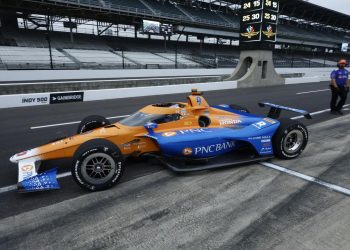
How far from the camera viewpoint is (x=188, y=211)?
3.45m

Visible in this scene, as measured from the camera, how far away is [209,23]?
1715 inches

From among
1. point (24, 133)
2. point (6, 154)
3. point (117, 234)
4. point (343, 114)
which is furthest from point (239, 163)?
point (343, 114)

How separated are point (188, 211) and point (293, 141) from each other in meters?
2.98

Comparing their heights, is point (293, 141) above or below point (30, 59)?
below

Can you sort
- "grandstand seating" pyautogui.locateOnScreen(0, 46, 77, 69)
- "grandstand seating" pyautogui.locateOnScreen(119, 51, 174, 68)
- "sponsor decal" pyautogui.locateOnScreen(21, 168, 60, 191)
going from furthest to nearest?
"grandstand seating" pyautogui.locateOnScreen(119, 51, 174, 68) < "grandstand seating" pyautogui.locateOnScreen(0, 46, 77, 69) < "sponsor decal" pyautogui.locateOnScreen(21, 168, 60, 191)

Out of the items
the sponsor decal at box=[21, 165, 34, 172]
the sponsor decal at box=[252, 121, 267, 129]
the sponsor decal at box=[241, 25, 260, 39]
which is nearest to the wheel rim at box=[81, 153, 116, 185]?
the sponsor decal at box=[21, 165, 34, 172]

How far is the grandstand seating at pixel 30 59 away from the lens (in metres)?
25.3

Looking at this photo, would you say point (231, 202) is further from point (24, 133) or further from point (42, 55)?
point (42, 55)

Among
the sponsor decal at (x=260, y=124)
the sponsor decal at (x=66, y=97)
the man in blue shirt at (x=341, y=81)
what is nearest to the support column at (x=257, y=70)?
the man in blue shirt at (x=341, y=81)

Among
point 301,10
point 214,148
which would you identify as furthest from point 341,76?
point 301,10

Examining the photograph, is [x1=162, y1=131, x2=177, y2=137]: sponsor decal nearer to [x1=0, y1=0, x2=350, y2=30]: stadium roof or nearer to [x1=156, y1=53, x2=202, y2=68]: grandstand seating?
[x1=0, y1=0, x2=350, y2=30]: stadium roof

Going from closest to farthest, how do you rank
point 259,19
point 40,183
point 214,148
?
1. point 40,183
2. point 214,148
3. point 259,19

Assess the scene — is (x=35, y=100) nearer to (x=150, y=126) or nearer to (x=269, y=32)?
(x=150, y=126)

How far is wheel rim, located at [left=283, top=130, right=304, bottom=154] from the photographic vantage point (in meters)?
5.21
